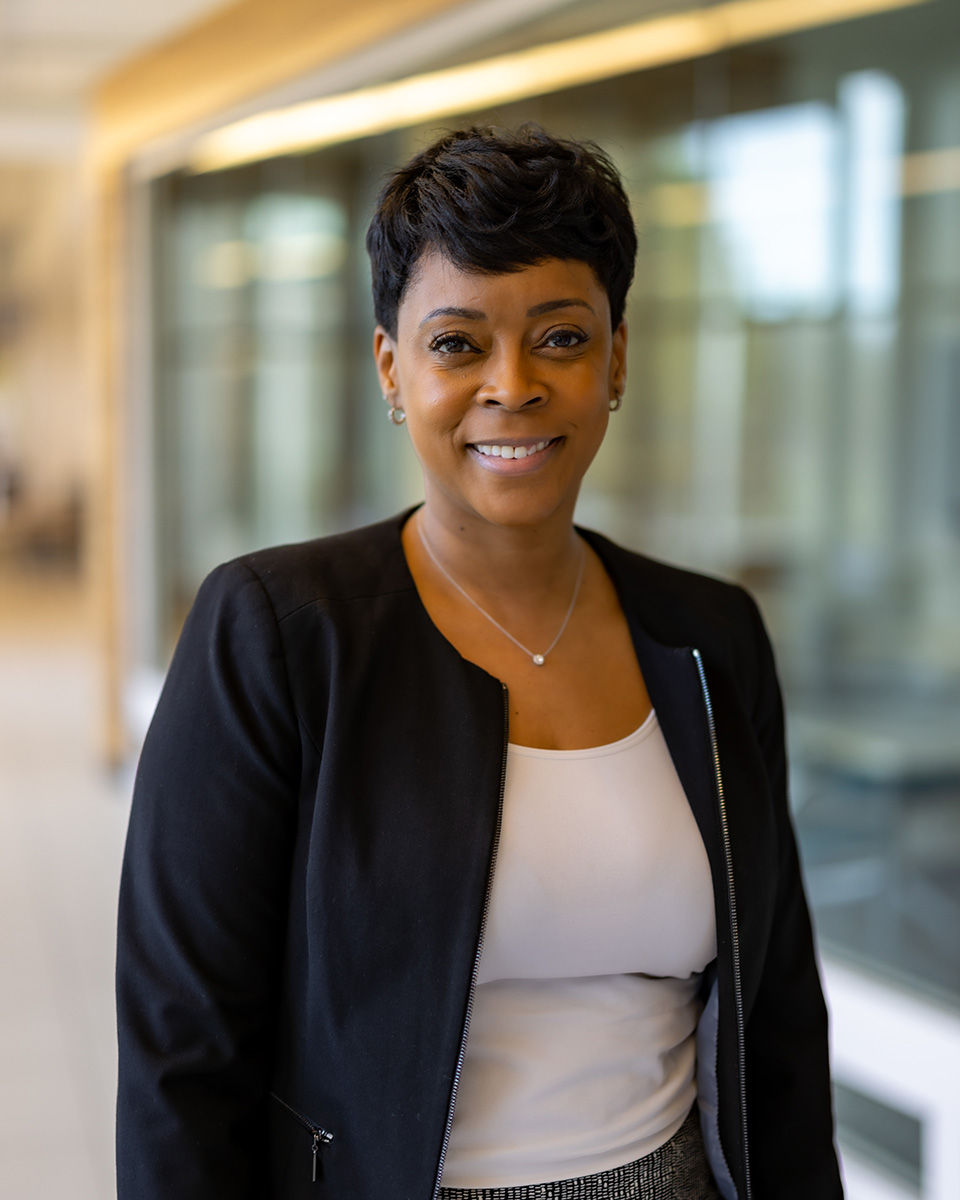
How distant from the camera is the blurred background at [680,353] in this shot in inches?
151

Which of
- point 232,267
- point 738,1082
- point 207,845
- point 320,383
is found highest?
point 232,267

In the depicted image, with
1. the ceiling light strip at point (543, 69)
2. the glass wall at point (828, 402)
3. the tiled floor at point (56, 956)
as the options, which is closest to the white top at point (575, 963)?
the glass wall at point (828, 402)

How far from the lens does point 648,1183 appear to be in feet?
4.78

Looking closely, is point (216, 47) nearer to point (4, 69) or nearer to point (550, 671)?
point (4, 69)

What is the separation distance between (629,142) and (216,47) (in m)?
2.82

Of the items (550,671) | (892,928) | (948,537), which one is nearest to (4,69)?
(948,537)

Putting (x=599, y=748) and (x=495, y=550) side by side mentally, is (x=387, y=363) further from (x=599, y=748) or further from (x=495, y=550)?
(x=599, y=748)

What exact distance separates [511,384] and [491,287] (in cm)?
11

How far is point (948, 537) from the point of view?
414 centimetres

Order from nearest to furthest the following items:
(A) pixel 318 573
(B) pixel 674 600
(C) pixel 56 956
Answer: (A) pixel 318 573 → (B) pixel 674 600 → (C) pixel 56 956

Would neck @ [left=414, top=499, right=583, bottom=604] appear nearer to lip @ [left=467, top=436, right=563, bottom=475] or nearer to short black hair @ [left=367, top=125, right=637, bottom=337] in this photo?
lip @ [left=467, top=436, right=563, bottom=475]

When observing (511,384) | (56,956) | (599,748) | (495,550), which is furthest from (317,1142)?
(56,956)

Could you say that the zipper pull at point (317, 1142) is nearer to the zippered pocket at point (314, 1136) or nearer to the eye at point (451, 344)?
the zippered pocket at point (314, 1136)

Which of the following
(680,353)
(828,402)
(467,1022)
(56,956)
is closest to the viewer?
(467,1022)
